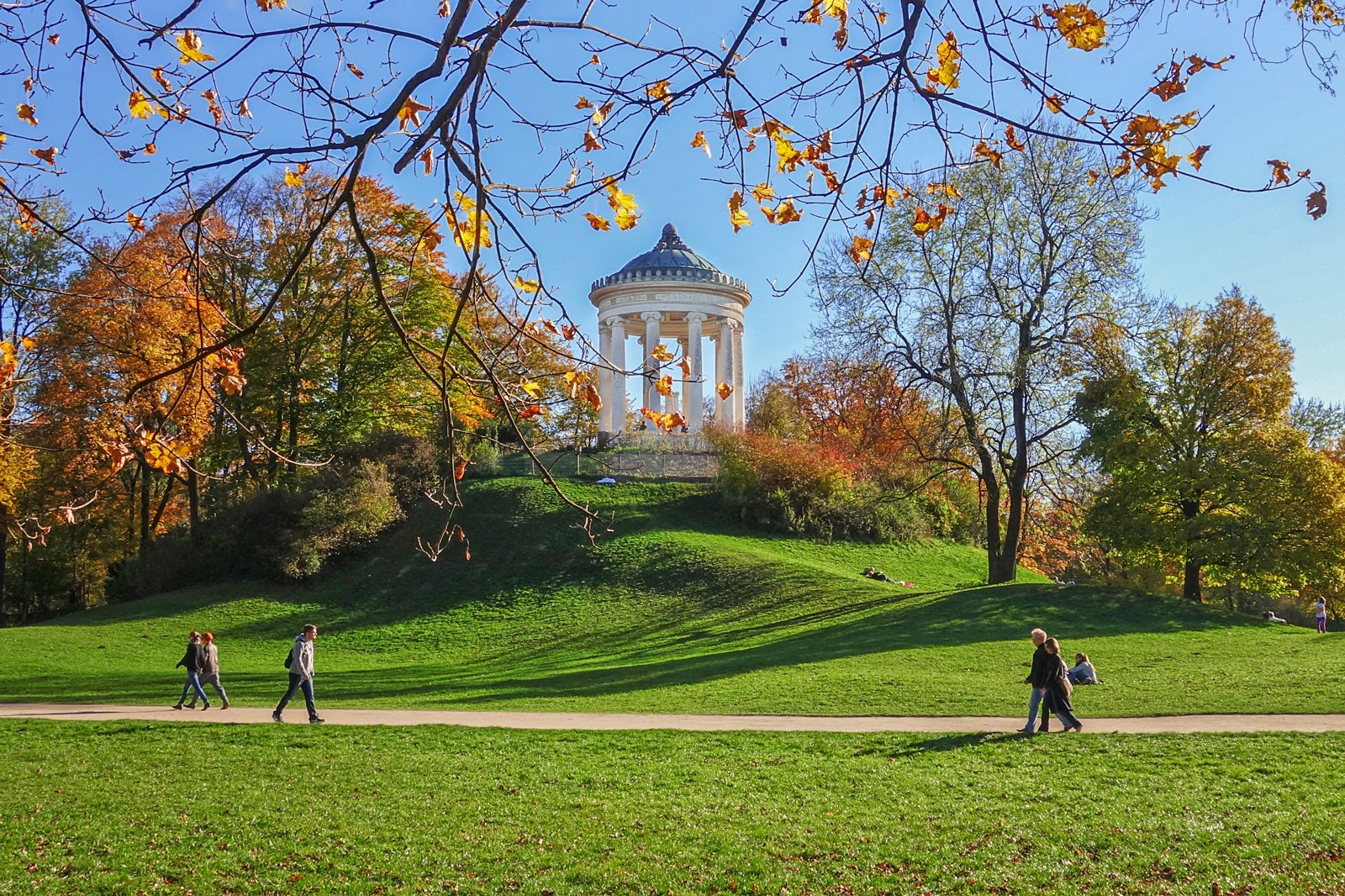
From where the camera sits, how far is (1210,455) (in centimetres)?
2733

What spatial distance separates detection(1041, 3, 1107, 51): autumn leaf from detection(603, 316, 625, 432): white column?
3891 centimetres

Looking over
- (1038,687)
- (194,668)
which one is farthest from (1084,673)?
(194,668)

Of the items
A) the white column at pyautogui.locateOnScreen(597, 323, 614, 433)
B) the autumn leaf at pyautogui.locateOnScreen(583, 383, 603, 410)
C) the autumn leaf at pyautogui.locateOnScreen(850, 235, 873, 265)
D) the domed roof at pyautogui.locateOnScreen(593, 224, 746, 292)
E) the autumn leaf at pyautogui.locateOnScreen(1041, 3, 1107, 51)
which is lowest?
the autumn leaf at pyautogui.locateOnScreen(583, 383, 603, 410)

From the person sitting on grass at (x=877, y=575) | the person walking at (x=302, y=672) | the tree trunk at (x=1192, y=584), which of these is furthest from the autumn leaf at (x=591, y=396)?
the person sitting on grass at (x=877, y=575)

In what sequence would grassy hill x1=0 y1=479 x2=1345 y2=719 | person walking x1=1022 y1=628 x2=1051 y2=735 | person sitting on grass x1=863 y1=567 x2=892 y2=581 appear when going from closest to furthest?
person walking x1=1022 y1=628 x2=1051 y2=735, grassy hill x1=0 y1=479 x2=1345 y2=719, person sitting on grass x1=863 y1=567 x2=892 y2=581

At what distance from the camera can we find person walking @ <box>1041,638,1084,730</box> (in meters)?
13.6

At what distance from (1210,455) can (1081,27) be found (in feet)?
84.1

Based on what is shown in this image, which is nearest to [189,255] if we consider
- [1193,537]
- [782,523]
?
[1193,537]

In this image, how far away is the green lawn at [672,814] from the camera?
8320 millimetres

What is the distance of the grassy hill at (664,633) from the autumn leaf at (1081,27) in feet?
41.5

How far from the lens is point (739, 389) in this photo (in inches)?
1927

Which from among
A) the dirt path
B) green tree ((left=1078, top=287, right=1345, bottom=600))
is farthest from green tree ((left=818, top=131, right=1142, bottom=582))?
the dirt path

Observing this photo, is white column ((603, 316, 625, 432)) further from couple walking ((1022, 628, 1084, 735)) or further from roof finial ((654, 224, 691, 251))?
couple walking ((1022, 628, 1084, 735))

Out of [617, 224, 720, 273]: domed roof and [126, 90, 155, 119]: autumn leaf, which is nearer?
[126, 90, 155, 119]: autumn leaf
